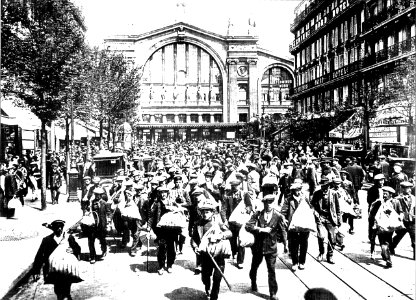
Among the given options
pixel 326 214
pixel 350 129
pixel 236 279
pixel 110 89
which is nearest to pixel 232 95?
pixel 110 89

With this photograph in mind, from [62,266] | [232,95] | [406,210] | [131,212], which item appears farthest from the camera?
[232,95]

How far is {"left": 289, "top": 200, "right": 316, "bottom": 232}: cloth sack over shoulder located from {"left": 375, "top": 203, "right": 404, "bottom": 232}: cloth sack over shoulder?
1.54 m

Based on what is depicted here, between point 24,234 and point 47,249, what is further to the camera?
point 24,234

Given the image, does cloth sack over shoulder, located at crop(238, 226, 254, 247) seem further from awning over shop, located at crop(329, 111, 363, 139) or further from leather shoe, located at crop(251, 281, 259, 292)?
awning over shop, located at crop(329, 111, 363, 139)

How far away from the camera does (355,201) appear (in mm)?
14664

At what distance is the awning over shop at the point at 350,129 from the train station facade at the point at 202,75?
53537mm

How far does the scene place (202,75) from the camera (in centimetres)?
8750

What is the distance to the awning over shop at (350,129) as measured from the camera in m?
28.8

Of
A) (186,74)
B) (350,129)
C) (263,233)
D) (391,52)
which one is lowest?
(263,233)

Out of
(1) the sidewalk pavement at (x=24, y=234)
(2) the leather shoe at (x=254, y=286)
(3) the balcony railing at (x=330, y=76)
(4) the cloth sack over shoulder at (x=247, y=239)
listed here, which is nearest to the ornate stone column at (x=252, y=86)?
(3) the balcony railing at (x=330, y=76)

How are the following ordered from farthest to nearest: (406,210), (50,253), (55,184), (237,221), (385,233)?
(55,184), (237,221), (406,210), (385,233), (50,253)

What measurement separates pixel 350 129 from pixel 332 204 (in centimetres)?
2094

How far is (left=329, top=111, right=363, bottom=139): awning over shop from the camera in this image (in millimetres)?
28780

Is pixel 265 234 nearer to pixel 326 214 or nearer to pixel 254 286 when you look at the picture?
pixel 254 286
